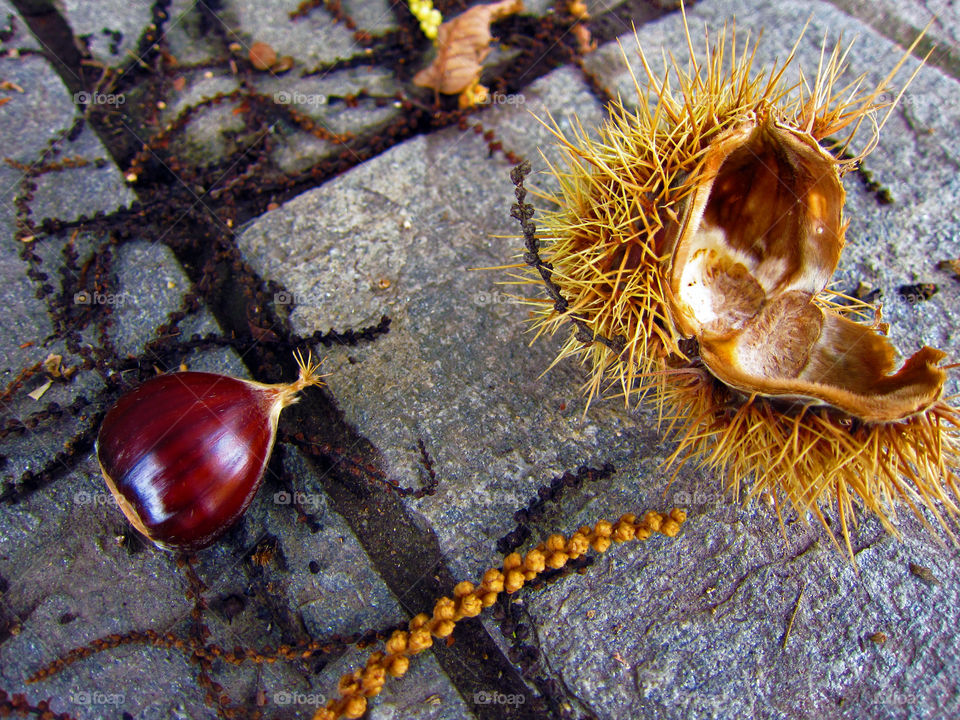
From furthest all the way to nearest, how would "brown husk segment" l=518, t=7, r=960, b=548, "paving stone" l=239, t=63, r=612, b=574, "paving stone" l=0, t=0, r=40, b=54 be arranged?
"paving stone" l=0, t=0, r=40, b=54 < "paving stone" l=239, t=63, r=612, b=574 < "brown husk segment" l=518, t=7, r=960, b=548

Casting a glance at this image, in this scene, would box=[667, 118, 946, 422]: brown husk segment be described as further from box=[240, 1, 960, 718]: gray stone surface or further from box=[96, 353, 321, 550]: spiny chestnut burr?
box=[96, 353, 321, 550]: spiny chestnut burr

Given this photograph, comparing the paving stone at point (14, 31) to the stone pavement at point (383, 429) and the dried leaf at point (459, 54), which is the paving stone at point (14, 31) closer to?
the stone pavement at point (383, 429)

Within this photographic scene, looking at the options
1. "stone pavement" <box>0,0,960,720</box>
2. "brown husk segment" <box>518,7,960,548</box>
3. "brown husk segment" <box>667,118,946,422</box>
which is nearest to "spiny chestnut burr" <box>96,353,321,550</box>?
"stone pavement" <box>0,0,960,720</box>

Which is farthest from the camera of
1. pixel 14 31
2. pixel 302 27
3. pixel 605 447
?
pixel 302 27

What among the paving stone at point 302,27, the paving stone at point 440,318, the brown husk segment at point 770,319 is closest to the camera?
the brown husk segment at point 770,319

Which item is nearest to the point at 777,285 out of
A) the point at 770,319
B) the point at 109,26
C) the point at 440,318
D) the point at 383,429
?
the point at 770,319

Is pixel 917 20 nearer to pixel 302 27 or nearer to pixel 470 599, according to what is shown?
pixel 302 27

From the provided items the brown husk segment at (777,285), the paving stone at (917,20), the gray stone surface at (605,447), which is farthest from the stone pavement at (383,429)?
the brown husk segment at (777,285)
